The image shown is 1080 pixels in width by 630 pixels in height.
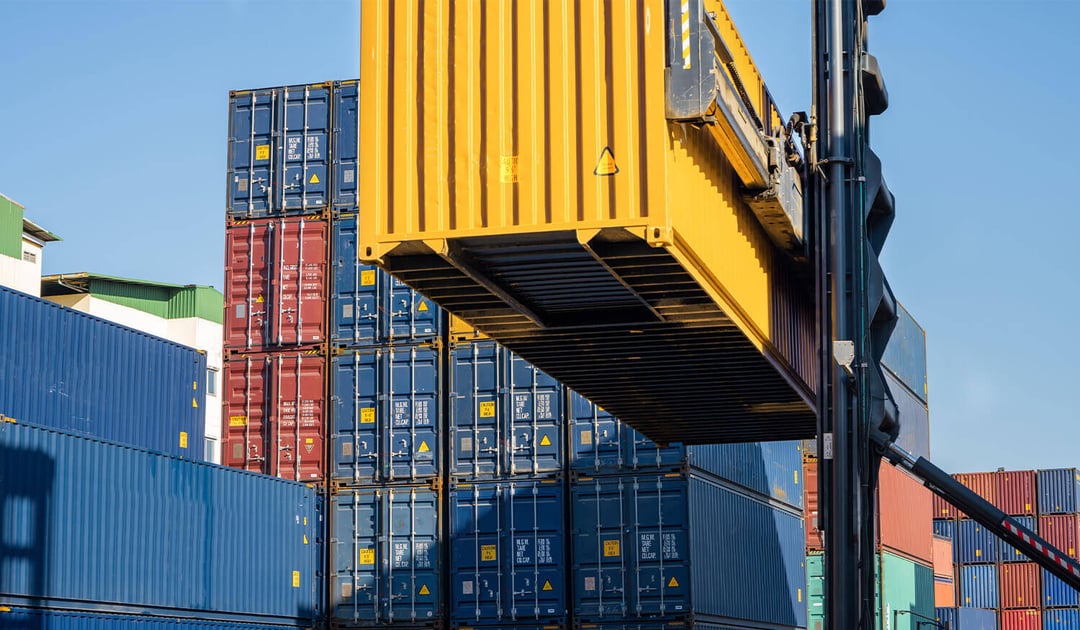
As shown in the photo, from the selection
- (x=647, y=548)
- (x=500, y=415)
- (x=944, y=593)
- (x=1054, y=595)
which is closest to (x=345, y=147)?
(x=500, y=415)

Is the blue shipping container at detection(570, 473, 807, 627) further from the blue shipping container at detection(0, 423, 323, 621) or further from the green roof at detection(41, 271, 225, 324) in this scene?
the green roof at detection(41, 271, 225, 324)

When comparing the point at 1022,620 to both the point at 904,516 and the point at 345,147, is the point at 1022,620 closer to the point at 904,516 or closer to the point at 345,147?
the point at 904,516

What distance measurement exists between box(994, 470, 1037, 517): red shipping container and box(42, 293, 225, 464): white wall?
3406 cm

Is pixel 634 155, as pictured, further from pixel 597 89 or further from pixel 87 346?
pixel 87 346

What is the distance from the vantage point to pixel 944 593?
5169 cm

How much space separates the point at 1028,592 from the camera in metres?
53.5

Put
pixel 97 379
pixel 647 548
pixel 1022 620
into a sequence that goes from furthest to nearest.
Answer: pixel 1022 620 < pixel 647 548 < pixel 97 379

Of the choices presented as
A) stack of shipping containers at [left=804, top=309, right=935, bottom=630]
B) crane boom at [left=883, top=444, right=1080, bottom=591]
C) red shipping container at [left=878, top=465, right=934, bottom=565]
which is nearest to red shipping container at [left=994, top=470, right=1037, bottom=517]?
stack of shipping containers at [left=804, top=309, right=935, bottom=630]

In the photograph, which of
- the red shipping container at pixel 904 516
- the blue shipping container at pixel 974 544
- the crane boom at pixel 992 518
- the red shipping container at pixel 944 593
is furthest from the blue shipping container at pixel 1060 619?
the crane boom at pixel 992 518

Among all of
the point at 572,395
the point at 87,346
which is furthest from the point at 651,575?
the point at 87,346

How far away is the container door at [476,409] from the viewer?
81.3 ft

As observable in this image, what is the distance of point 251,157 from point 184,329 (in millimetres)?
41650

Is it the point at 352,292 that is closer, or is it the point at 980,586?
the point at 352,292

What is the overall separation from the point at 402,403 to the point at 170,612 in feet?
19.1
